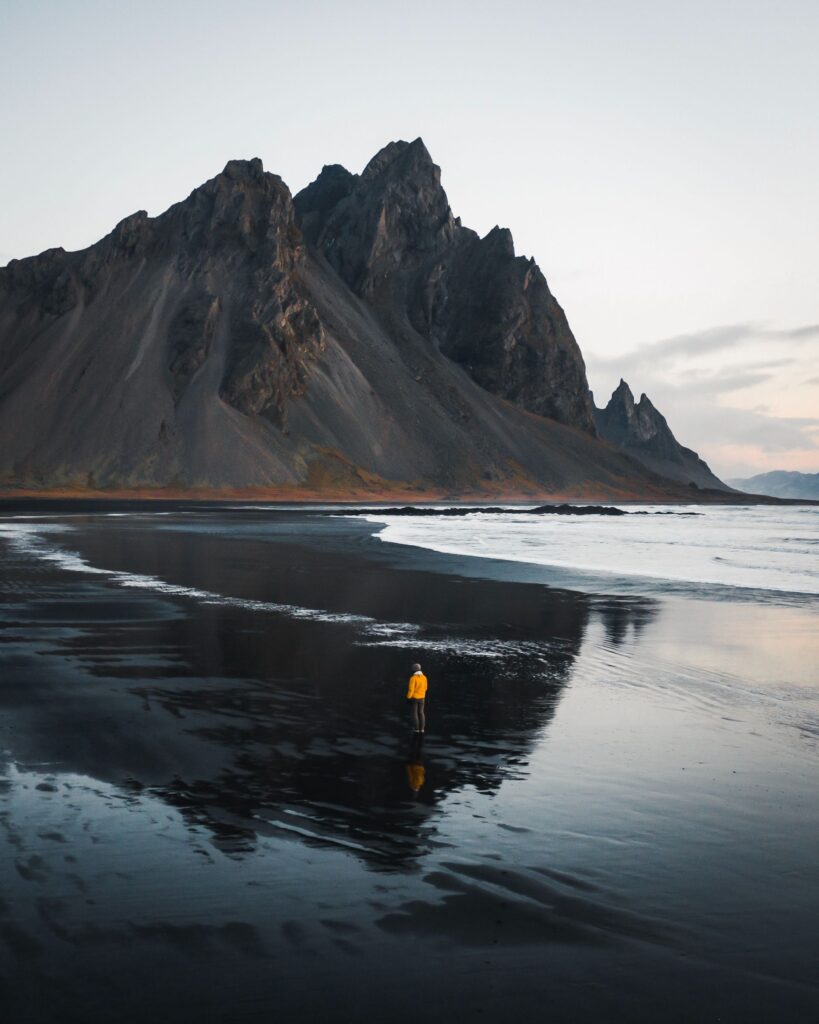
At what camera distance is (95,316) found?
183 metres

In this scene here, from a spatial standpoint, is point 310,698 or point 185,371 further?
point 185,371

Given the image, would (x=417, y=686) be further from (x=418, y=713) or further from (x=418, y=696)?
(x=418, y=713)

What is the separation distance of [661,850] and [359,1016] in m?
3.77

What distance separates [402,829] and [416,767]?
7.35 ft

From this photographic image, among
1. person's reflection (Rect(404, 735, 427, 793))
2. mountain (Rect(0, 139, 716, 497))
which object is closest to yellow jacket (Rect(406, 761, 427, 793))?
person's reflection (Rect(404, 735, 427, 793))

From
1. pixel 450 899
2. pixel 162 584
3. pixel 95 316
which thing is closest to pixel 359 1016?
pixel 450 899

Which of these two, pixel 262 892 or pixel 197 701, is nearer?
pixel 262 892

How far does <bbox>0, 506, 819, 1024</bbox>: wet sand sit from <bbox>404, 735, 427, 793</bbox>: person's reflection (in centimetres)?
4

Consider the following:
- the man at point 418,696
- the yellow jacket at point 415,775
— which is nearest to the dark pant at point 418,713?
the man at point 418,696

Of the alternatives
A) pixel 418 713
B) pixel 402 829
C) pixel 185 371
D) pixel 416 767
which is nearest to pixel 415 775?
pixel 416 767

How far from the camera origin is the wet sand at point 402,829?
6004mm

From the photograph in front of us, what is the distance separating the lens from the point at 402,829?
8859mm

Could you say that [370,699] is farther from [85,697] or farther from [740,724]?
[740,724]

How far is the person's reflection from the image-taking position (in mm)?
10422
